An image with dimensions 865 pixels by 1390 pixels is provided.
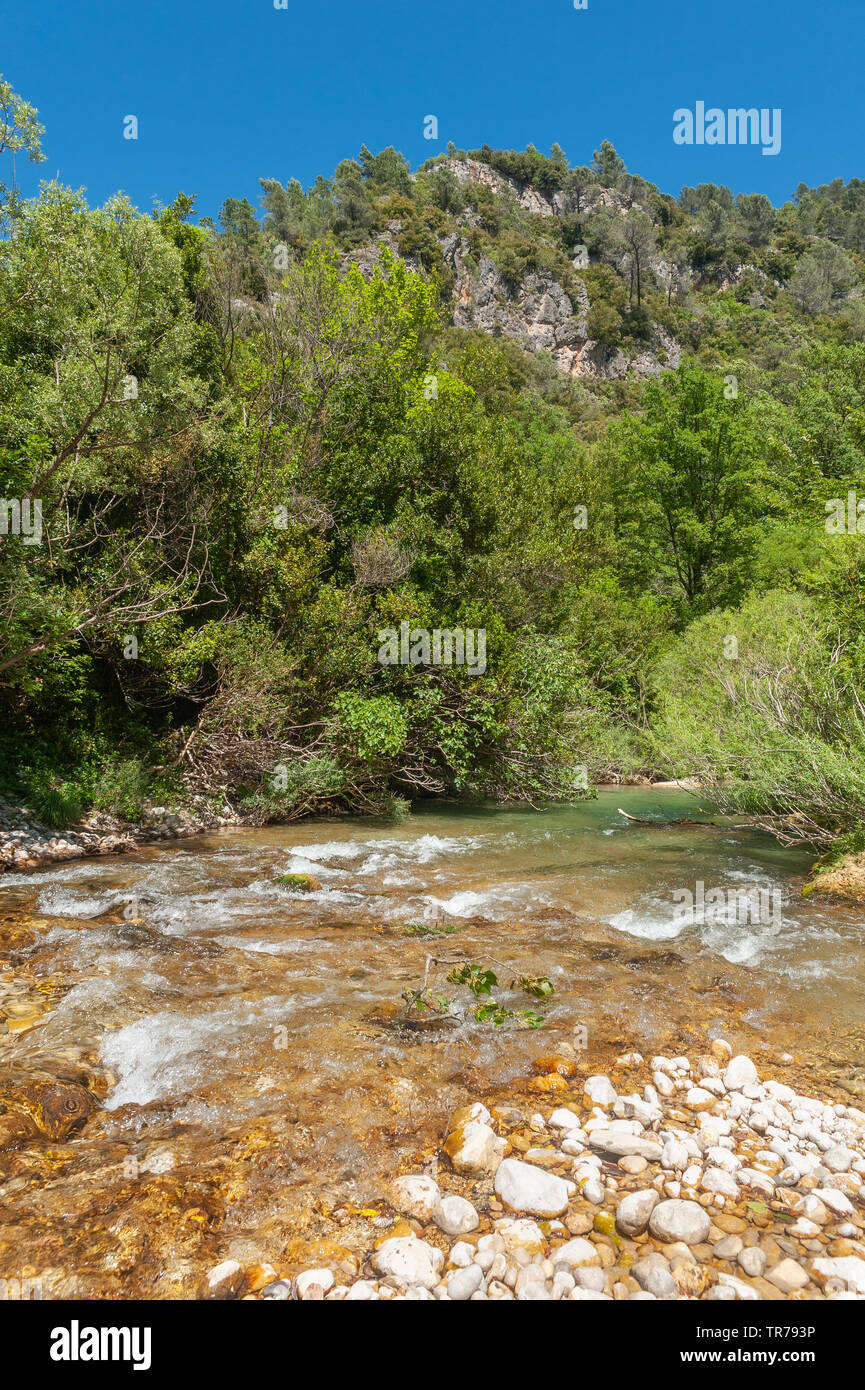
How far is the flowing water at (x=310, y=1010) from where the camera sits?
342 cm

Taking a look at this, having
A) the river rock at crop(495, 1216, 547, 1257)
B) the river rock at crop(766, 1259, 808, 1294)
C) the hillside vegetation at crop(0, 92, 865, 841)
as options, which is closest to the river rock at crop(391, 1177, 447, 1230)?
the river rock at crop(495, 1216, 547, 1257)

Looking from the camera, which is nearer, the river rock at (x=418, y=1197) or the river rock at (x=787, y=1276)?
the river rock at (x=787, y=1276)

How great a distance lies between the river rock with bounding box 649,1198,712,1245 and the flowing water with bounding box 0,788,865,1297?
1.17 meters

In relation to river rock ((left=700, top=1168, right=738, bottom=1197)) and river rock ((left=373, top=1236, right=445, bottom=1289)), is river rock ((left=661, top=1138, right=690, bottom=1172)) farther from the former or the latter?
river rock ((left=373, top=1236, right=445, bottom=1289))

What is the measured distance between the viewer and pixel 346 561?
56.1 feet

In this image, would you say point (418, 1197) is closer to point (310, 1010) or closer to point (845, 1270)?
point (845, 1270)

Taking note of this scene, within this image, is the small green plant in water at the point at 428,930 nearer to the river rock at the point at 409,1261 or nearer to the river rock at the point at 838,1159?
the river rock at the point at 838,1159

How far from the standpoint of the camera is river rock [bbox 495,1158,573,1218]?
3.42 metres

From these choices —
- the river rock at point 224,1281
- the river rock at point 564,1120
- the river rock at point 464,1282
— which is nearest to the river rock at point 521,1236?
the river rock at point 464,1282

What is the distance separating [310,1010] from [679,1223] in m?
3.06

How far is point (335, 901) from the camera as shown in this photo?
8.79 metres

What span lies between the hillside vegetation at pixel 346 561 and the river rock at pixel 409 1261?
780 centimetres

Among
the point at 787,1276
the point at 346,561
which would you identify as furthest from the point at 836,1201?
the point at 346,561
